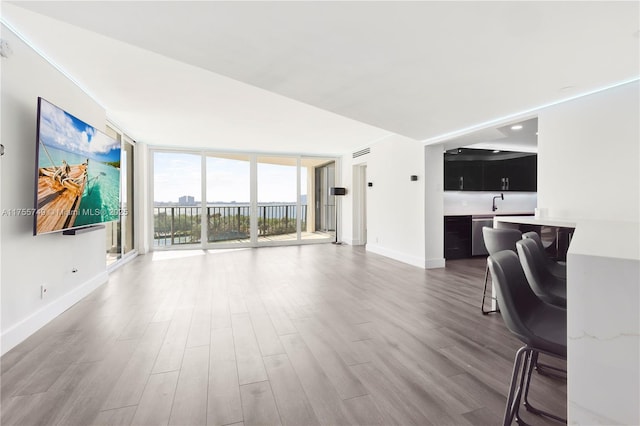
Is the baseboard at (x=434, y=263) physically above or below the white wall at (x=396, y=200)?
below

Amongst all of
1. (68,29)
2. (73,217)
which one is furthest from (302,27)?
(73,217)

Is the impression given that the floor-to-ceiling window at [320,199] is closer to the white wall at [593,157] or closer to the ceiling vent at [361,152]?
the ceiling vent at [361,152]

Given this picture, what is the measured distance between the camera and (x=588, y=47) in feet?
6.93

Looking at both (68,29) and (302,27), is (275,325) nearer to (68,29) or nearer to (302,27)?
(302,27)

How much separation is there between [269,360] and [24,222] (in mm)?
2421

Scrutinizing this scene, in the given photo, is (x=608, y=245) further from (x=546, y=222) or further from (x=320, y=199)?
(x=320, y=199)

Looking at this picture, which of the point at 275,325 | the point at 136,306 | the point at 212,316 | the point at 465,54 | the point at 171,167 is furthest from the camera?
the point at 171,167

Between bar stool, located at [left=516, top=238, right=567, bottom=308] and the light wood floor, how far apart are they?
1.82 feet

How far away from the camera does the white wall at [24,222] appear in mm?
2361

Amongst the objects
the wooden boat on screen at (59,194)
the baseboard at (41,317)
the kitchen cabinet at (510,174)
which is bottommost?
the baseboard at (41,317)

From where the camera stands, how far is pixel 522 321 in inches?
53.3

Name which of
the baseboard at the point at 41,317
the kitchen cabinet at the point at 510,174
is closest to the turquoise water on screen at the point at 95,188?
the baseboard at the point at 41,317

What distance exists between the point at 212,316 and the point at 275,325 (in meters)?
0.71

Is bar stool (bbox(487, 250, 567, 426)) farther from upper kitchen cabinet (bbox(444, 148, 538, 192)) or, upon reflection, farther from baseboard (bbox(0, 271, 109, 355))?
upper kitchen cabinet (bbox(444, 148, 538, 192))
